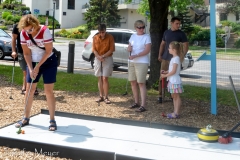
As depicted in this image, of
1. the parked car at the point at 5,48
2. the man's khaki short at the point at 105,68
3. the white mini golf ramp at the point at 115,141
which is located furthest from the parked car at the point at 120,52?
the white mini golf ramp at the point at 115,141

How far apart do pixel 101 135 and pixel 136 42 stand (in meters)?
2.48

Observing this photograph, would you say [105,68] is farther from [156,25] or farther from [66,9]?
[66,9]

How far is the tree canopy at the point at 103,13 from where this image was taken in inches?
1795

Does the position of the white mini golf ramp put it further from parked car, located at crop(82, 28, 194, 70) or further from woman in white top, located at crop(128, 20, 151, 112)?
parked car, located at crop(82, 28, 194, 70)

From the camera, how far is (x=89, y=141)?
500cm

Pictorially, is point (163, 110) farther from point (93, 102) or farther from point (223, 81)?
point (223, 81)

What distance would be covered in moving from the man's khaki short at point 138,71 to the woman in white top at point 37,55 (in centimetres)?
205

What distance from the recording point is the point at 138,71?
7.09 metres

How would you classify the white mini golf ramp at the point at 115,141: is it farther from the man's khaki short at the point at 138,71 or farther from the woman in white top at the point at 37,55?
the man's khaki short at the point at 138,71

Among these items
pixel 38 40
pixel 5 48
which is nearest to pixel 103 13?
pixel 5 48

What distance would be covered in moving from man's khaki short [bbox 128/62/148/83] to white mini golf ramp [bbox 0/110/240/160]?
50.5 inches

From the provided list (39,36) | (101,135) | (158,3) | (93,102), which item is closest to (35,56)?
(39,36)

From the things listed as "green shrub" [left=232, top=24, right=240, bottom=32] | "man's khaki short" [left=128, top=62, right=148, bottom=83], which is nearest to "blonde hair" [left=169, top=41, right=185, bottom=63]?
"man's khaki short" [left=128, top=62, right=148, bottom=83]

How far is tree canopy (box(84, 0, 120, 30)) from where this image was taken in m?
45.6
